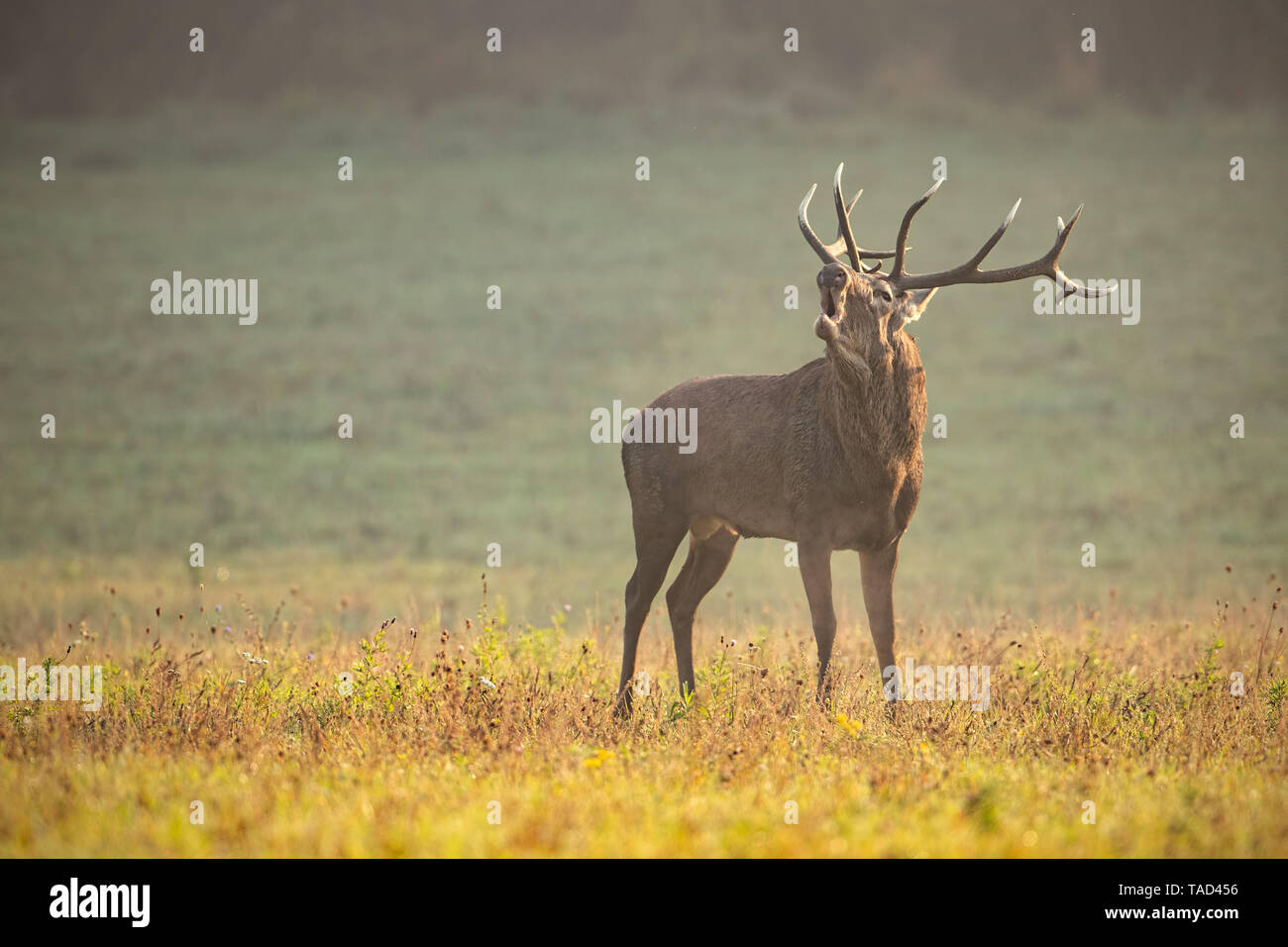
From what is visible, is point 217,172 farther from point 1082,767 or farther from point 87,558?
point 1082,767

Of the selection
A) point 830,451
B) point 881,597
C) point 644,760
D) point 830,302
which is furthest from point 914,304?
point 644,760

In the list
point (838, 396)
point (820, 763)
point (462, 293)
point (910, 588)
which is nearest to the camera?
point (820, 763)

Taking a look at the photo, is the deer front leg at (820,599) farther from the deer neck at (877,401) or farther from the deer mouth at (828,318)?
the deer mouth at (828,318)

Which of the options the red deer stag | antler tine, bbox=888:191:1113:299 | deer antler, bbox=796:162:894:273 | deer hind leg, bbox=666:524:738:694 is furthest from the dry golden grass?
deer antler, bbox=796:162:894:273

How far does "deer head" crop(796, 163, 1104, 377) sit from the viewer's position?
8.58m

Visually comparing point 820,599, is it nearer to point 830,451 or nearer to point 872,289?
point 830,451

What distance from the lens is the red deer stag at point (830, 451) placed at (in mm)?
8867

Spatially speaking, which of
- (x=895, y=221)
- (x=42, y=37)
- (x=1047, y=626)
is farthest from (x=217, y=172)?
(x=1047, y=626)

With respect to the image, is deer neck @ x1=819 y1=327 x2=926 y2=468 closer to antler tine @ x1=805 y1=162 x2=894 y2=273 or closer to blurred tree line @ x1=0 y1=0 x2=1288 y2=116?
antler tine @ x1=805 y1=162 x2=894 y2=273

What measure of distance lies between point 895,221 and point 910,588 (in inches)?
743

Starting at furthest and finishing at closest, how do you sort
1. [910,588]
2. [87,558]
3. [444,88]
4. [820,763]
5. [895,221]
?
1. [444,88]
2. [895,221]
3. [87,558]
4. [910,588]
5. [820,763]

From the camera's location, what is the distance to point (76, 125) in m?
51.2
